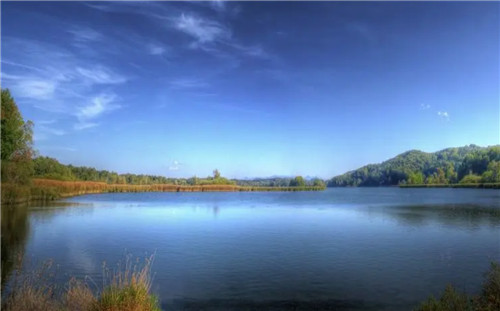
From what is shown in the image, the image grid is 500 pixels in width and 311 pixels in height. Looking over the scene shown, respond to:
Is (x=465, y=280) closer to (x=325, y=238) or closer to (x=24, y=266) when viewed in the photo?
(x=325, y=238)

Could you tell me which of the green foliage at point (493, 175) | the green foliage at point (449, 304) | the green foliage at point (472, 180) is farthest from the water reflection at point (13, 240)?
the green foliage at point (472, 180)

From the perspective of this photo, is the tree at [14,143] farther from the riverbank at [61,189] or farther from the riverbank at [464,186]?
the riverbank at [464,186]

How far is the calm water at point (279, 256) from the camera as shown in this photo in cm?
1091

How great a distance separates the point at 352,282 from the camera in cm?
1227

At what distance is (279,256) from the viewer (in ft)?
53.6

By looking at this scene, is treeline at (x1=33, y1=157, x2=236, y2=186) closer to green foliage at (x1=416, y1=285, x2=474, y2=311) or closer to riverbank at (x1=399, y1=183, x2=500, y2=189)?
riverbank at (x1=399, y1=183, x2=500, y2=189)

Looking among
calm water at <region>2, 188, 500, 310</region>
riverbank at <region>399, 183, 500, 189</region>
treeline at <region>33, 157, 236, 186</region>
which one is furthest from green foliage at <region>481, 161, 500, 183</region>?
calm water at <region>2, 188, 500, 310</region>

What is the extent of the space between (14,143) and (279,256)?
39.8 meters

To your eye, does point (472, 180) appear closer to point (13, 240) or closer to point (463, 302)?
point (463, 302)

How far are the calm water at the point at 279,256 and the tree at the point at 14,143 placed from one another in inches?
614

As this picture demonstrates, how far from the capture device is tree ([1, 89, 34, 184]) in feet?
131

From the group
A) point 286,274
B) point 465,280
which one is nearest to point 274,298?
point 286,274

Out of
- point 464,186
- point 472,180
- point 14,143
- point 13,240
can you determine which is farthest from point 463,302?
point 464,186

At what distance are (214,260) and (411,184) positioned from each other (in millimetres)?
168831
